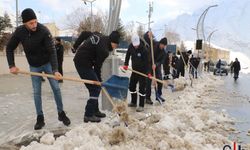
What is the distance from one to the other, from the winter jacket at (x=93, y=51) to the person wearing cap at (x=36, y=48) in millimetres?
639

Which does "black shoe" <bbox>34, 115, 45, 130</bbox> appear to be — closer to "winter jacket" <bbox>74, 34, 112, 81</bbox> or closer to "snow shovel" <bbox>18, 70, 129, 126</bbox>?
"snow shovel" <bbox>18, 70, 129, 126</bbox>

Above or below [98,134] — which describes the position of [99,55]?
above

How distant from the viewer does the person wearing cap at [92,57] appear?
24.0 ft

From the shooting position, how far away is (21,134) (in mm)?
6520

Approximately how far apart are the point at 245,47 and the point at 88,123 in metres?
190

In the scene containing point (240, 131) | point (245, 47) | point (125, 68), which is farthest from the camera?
point (245, 47)

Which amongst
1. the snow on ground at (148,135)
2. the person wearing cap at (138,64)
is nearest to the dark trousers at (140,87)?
the person wearing cap at (138,64)

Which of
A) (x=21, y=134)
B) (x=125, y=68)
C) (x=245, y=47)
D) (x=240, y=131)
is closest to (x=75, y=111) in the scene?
(x=125, y=68)

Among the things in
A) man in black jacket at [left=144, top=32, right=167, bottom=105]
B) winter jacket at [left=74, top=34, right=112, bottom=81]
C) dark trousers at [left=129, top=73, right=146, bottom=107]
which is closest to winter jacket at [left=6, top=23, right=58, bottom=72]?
winter jacket at [left=74, top=34, right=112, bottom=81]

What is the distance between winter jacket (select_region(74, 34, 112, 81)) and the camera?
289 inches

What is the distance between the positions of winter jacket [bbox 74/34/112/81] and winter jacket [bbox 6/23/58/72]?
0.70 m

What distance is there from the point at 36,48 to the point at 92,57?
1125mm

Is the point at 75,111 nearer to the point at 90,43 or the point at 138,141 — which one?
the point at 90,43

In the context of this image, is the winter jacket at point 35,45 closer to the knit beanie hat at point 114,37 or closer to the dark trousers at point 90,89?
the dark trousers at point 90,89
